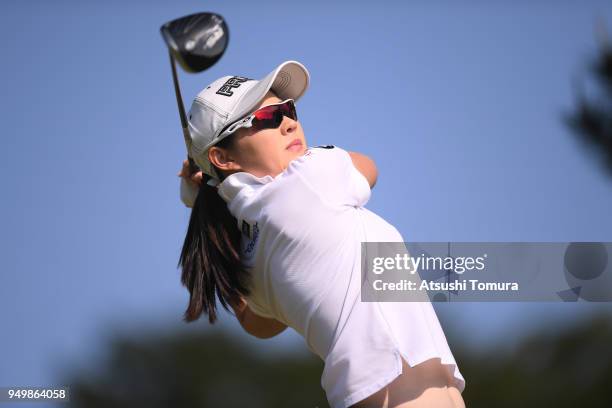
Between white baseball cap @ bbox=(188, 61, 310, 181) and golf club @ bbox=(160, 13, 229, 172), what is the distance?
144 millimetres

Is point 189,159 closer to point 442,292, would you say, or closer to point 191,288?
point 191,288

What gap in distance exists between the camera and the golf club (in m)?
3.96

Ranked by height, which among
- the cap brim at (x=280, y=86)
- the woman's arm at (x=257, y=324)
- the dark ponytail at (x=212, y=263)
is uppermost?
the cap brim at (x=280, y=86)

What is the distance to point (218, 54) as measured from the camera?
4.03 m

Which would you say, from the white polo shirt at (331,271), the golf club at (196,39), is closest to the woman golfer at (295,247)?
the white polo shirt at (331,271)

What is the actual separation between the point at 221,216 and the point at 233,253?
0.19 m

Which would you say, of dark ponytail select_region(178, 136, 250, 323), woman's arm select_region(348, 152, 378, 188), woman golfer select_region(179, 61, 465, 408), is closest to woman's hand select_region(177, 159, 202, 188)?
woman golfer select_region(179, 61, 465, 408)

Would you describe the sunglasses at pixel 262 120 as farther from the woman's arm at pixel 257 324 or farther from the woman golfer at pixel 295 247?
the woman's arm at pixel 257 324

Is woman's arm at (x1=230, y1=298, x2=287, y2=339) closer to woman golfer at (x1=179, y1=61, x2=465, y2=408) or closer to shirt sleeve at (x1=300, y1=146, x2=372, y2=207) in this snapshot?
woman golfer at (x1=179, y1=61, x2=465, y2=408)

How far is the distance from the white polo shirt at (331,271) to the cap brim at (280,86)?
0.88 ft

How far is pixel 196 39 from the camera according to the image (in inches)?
157

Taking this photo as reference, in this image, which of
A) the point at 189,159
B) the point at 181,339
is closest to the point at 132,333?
the point at 181,339

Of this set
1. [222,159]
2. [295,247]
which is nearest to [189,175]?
[222,159]

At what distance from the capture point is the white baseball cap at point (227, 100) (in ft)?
13.2
